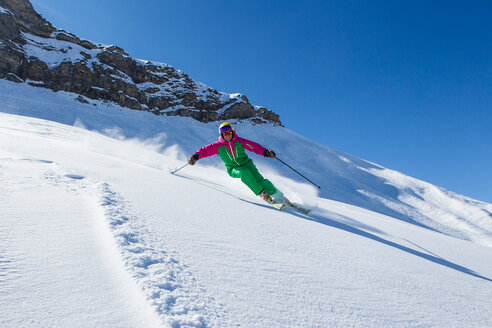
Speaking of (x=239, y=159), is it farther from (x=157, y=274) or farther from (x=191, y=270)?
(x=157, y=274)

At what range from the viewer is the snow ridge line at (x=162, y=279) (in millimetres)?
999

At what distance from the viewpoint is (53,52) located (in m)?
35.7

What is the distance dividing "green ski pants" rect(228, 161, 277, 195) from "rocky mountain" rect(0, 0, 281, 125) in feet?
93.7

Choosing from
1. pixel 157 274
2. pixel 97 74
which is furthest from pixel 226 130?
pixel 97 74

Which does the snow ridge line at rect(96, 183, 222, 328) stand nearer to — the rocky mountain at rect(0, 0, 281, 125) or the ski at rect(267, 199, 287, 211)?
the ski at rect(267, 199, 287, 211)

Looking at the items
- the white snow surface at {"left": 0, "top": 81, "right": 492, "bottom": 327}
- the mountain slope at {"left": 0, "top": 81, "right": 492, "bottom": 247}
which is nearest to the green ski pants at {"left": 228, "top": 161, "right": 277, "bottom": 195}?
the white snow surface at {"left": 0, "top": 81, "right": 492, "bottom": 327}

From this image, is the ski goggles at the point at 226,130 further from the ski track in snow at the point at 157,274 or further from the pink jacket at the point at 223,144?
the ski track in snow at the point at 157,274

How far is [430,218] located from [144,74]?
2016 inches

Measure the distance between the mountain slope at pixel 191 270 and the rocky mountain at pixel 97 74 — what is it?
3037 centimetres

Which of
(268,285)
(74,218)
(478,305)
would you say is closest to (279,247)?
(268,285)

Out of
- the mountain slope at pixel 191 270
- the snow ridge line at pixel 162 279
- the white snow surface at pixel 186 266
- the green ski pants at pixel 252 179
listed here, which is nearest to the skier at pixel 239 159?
the green ski pants at pixel 252 179

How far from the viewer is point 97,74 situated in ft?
117

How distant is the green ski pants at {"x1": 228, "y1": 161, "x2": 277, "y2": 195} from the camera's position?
4.85 meters

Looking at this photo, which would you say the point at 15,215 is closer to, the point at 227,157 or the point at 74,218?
the point at 74,218
